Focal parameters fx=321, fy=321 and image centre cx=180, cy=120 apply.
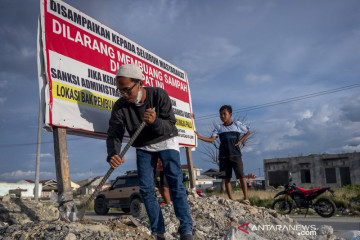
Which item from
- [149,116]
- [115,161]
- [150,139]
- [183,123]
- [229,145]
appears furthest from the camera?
[183,123]

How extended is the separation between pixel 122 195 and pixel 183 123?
5.33 metres

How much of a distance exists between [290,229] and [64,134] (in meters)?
3.53

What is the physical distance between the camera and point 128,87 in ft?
11.1

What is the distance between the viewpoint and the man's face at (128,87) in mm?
3383

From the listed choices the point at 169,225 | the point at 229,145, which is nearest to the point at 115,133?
the point at 169,225

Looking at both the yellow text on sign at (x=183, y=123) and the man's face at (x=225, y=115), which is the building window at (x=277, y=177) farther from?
the man's face at (x=225, y=115)

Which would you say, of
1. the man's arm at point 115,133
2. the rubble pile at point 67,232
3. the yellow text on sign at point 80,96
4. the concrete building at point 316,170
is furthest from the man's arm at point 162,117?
the concrete building at point 316,170

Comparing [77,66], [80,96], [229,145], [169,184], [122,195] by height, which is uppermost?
[77,66]

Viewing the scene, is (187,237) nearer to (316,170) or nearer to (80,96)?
(80,96)

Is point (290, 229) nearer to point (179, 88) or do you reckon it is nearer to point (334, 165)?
point (179, 88)

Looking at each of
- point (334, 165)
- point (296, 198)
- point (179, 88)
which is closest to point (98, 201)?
point (179, 88)

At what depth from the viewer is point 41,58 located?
4.50 metres

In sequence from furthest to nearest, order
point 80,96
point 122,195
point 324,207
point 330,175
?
point 330,175 → point 122,195 → point 324,207 → point 80,96

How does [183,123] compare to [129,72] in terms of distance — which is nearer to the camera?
[129,72]
